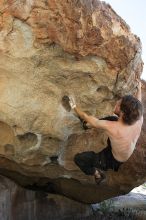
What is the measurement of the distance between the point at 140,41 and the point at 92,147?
215cm

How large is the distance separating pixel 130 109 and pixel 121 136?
52cm

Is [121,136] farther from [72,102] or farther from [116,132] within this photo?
[72,102]

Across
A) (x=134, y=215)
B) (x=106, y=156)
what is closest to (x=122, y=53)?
(x=106, y=156)

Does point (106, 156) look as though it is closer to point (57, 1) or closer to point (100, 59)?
point (100, 59)

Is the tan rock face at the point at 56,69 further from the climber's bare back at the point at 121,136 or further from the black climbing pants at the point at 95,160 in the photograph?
the climber's bare back at the point at 121,136

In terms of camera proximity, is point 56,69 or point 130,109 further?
point 56,69

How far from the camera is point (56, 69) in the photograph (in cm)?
639

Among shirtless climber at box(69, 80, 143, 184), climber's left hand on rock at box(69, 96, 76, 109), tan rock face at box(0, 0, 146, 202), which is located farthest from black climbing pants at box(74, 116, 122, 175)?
climber's left hand on rock at box(69, 96, 76, 109)

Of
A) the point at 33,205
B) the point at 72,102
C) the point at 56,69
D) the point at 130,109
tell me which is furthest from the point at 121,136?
the point at 33,205

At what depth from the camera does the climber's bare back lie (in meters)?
6.43

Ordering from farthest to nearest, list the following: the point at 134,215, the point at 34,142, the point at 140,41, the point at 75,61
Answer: the point at 134,215 → the point at 34,142 → the point at 140,41 → the point at 75,61

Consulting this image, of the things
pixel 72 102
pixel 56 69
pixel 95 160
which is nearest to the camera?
pixel 56 69

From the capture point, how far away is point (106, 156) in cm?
698

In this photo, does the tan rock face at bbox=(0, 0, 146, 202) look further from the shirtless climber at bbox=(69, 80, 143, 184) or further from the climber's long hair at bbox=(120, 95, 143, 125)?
the climber's long hair at bbox=(120, 95, 143, 125)
